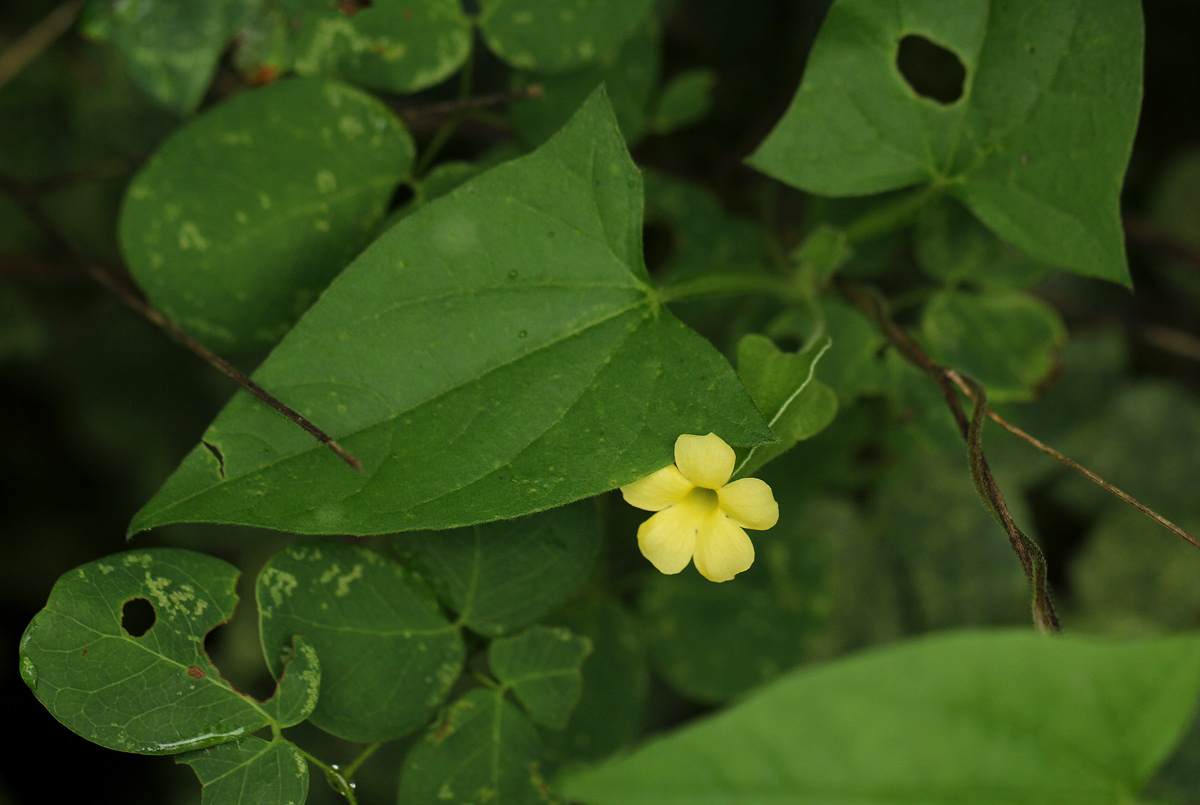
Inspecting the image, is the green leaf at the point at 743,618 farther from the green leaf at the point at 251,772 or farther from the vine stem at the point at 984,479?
the green leaf at the point at 251,772

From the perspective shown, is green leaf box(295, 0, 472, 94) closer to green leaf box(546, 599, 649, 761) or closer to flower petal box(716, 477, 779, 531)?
flower petal box(716, 477, 779, 531)

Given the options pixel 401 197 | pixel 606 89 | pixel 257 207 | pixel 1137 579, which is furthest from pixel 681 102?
pixel 1137 579

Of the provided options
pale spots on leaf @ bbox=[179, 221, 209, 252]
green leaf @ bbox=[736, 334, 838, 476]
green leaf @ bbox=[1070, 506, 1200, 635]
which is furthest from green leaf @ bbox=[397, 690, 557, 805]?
green leaf @ bbox=[1070, 506, 1200, 635]

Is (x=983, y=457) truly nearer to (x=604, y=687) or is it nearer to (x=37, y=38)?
(x=604, y=687)

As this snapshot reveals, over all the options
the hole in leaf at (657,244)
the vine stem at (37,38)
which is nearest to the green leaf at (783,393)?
the hole in leaf at (657,244)

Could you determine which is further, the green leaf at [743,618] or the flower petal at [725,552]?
the green leaf at [743,618]

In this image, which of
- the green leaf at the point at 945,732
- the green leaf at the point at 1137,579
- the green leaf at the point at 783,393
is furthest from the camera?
the green leaf at the point at 1137,579

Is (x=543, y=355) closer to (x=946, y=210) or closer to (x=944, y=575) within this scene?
(x=946, y=210)
